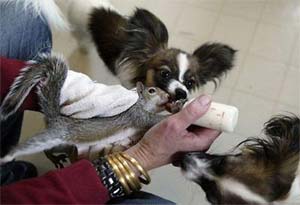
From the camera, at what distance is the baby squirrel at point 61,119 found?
3.52 ft

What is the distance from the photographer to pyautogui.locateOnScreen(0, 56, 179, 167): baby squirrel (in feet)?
3.52

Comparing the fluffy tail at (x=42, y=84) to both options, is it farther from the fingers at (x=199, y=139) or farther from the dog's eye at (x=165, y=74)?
the dog's eye at (x=165, y=74)

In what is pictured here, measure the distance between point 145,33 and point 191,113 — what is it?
70 cm

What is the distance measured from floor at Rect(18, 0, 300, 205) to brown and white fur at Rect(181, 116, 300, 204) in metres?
0.54

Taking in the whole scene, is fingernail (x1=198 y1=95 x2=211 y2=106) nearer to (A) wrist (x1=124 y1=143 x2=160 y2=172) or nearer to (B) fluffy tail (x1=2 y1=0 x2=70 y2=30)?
(A) wrist (x1=124 y1=143 x2=160 y2=172)

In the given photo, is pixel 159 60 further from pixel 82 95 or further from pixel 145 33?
pixel 82 95

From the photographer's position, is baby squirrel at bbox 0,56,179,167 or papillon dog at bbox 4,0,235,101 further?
papillon dog at bbox 4,0,235,101

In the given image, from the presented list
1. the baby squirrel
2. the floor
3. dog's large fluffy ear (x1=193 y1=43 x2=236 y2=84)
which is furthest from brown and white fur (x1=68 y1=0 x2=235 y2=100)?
the baby squirrel

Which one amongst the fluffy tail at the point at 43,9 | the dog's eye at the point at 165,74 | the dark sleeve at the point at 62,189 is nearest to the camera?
the dark sleeve at the point at 62,189

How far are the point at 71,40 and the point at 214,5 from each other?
70 cm

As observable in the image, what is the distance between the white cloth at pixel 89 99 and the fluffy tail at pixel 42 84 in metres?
0.02

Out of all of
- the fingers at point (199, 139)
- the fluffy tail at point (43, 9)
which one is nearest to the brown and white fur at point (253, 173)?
the fingers at point (199, 139)

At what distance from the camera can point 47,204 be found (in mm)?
866

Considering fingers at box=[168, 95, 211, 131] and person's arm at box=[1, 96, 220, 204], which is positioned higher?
fingers at box=[168, 95, 211, 131]
